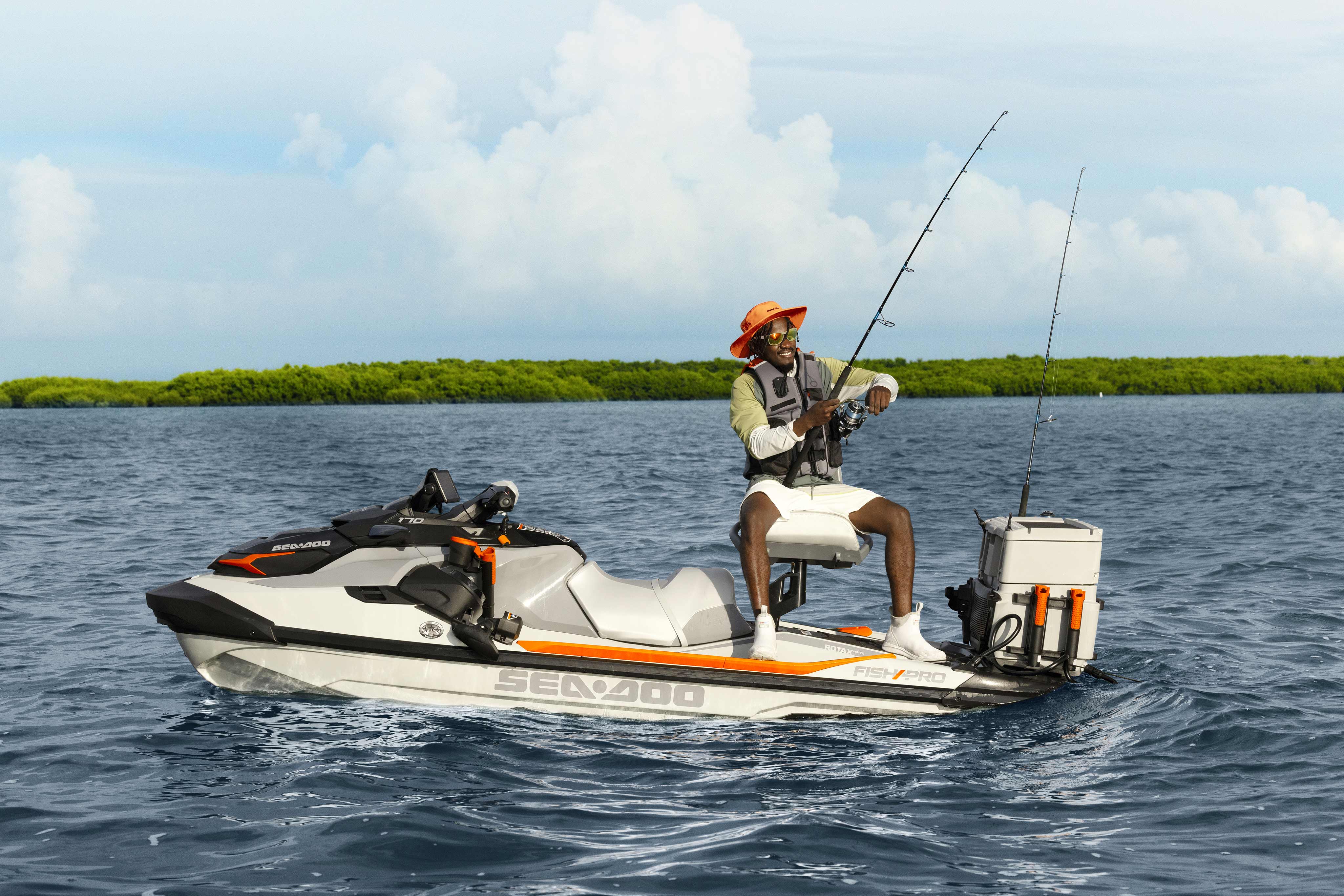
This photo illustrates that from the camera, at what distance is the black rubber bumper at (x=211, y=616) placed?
5398 mm

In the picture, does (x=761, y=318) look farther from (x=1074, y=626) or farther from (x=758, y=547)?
(x=1074, y=626)

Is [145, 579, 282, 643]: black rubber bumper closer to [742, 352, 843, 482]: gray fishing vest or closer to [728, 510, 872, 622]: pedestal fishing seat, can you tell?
[728, 510, 872, 622]: pedestal fishing seat

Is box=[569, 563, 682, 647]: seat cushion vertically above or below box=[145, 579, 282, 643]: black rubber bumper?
above

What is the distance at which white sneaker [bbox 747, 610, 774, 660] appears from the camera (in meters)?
5.37

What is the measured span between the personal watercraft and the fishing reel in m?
0.49

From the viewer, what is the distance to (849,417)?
548 cm

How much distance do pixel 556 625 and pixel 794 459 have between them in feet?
4.99

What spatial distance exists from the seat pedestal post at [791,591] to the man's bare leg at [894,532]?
39 cm

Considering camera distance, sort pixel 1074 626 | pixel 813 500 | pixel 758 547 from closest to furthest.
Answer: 1. pixel 758 547
2. pixel 813 500
3. pixel 1074 626

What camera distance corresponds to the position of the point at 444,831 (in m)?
4.14

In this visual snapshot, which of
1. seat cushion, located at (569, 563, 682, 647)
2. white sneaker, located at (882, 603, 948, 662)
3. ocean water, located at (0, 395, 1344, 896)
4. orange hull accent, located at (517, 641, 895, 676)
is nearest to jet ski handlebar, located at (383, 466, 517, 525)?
seat cushion, located at (569, 563, 682, 647)

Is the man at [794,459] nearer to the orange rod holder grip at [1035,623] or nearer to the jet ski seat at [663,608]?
the jet ski seat at [663,608]

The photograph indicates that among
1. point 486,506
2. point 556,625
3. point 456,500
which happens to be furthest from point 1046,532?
point 456,500

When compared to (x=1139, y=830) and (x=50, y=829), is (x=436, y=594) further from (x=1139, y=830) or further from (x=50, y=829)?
(x=1139, y=830)
